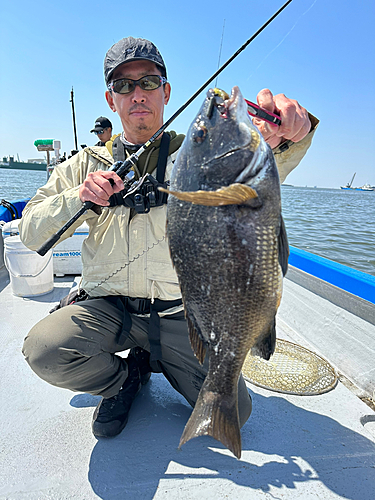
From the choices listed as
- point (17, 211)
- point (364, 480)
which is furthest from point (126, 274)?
point (17, 211)

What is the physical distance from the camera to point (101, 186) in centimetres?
189

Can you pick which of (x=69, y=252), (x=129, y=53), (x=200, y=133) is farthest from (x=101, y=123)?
(x=200, y=133)

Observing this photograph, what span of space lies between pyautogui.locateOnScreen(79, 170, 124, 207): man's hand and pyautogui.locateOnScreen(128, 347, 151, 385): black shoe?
1503 mm

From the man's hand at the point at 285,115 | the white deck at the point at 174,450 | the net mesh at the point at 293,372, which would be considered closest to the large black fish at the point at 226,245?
the man's hand at the point at 285,115

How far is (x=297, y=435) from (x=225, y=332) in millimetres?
1365

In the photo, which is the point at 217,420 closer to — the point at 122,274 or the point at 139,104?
the point at 122,274

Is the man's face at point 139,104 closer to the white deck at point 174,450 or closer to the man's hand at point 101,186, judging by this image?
the man's hand at point 101,186

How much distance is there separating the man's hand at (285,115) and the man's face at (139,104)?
1030mm

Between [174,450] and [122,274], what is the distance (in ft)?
4.07

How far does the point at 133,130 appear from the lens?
271 cm

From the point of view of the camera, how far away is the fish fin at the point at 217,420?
1585mm

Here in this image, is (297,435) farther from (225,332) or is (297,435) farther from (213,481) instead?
(225,332)

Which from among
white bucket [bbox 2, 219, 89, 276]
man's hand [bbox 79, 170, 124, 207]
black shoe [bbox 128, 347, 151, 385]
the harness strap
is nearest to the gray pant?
black shoe [bbox 128, 347, 151, 385]

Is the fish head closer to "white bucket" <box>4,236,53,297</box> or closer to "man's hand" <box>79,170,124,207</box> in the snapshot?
"man's hand" <box>79,170,124,207</box>
